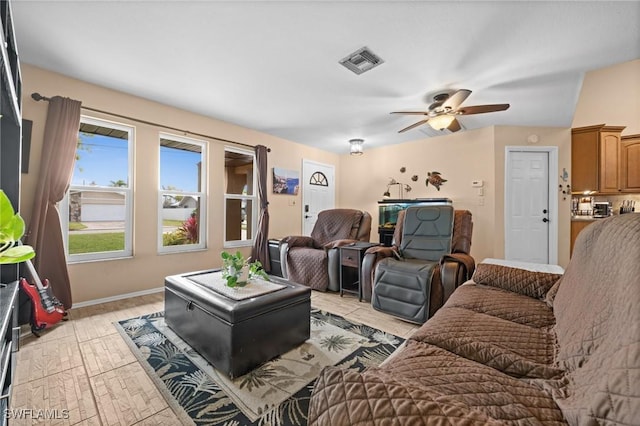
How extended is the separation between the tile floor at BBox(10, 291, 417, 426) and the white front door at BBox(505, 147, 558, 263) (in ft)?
→ 9.58

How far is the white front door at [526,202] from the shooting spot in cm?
411

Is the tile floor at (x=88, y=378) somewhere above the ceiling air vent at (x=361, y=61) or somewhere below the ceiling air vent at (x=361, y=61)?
below

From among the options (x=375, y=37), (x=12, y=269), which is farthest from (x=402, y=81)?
(x=12, y=269)

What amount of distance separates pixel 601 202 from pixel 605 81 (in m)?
2.77

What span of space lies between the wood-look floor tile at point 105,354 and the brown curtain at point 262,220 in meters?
2.20

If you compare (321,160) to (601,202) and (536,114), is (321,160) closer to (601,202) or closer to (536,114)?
(536,114)

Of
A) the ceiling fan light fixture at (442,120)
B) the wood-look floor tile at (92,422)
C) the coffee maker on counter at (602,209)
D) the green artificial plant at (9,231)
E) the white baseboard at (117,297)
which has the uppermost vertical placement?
the ceiling fan light fixture at (442,120)

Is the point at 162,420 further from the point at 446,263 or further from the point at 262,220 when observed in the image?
the point at 262,220

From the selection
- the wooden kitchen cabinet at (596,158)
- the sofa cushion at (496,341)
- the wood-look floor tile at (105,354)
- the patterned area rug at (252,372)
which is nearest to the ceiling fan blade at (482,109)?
the sofa cushion at (496,341)

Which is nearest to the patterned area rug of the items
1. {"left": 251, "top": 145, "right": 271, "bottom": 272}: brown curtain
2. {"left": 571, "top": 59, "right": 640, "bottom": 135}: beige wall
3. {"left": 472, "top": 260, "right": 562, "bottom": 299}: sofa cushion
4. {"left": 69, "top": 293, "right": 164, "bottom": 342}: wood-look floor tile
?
{"left": 69, "top": 293, "right": 164, "bottom": 342}: wood-look floor tile

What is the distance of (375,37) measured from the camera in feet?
6.64

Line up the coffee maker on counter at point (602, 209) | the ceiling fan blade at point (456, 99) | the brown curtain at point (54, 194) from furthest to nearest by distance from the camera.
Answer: the coffee maker on counter at point (602, 209) < the ceiling fan blade at point (456, 99) < the brown curtain at point (54, 194)

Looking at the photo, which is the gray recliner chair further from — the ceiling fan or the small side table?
the ceiling fan

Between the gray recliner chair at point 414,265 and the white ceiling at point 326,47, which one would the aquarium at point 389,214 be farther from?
the white ceiling at point 326,47
